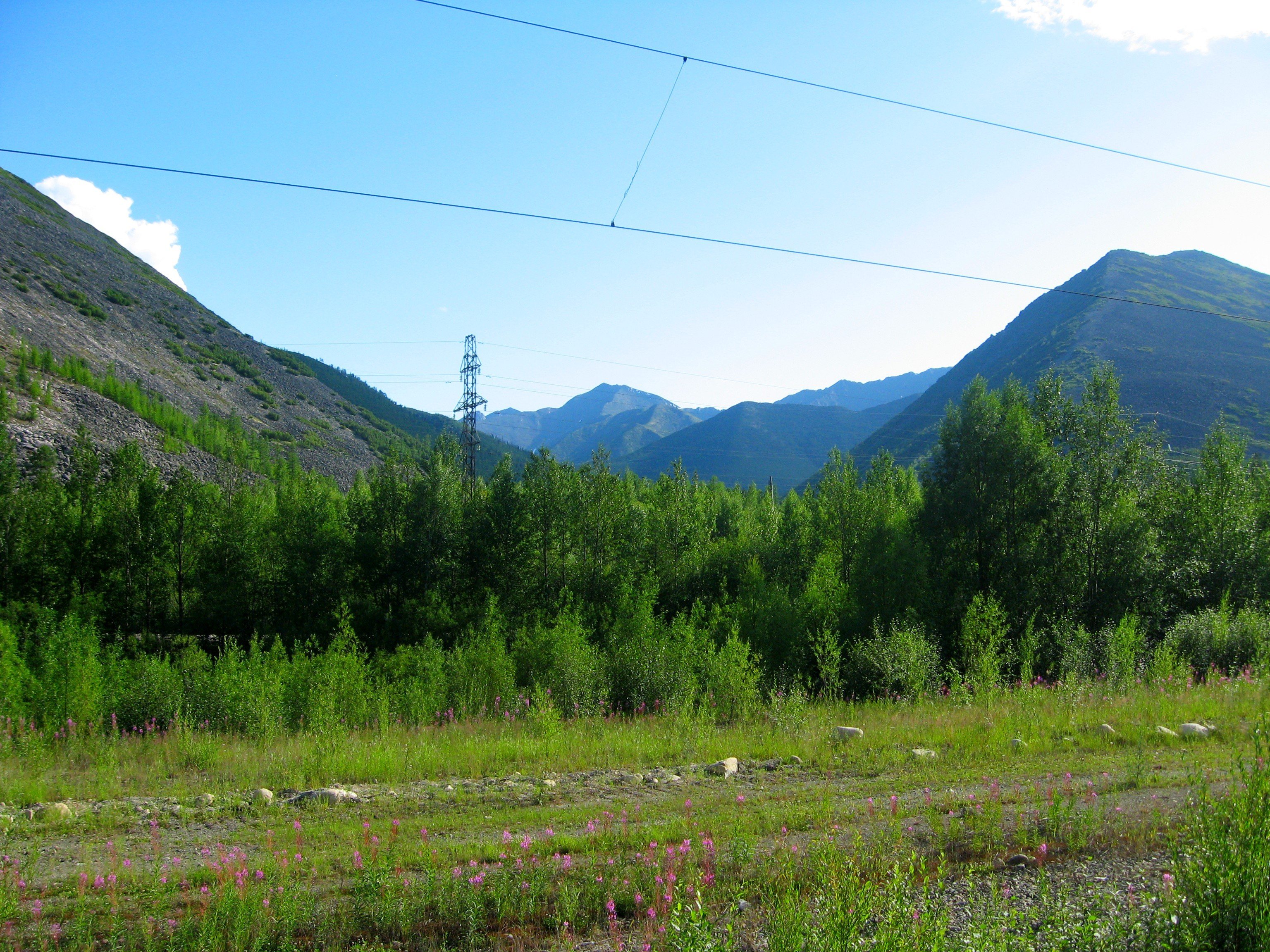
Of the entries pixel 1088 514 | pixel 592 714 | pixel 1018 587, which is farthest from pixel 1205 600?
pixel 592 714

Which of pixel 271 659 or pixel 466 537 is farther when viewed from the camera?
pixel 466 537

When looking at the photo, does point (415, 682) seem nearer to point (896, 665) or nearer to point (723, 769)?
point (723, 769)

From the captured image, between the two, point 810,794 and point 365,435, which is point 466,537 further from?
point 365,435

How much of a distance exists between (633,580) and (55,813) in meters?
29.3

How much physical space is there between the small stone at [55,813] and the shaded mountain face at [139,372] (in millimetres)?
61827

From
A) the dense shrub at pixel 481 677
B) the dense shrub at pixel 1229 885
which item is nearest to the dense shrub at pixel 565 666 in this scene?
the dense shrub at pixel 481 677

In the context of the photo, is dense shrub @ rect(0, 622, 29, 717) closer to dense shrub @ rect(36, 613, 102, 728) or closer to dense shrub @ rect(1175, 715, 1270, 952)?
dense shrub @ rect(36, 613, 102, 728)

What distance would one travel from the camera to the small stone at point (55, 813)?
8.13 m

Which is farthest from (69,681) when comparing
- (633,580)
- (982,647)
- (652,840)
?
(633,580)

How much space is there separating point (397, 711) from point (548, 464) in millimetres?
22642

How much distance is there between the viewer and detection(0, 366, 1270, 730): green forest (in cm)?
1880

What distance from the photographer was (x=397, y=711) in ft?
54.9

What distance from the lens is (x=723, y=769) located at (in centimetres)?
1047

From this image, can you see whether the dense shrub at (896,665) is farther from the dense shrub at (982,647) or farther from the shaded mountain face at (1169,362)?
the shaded mountain face at (1169,362)
